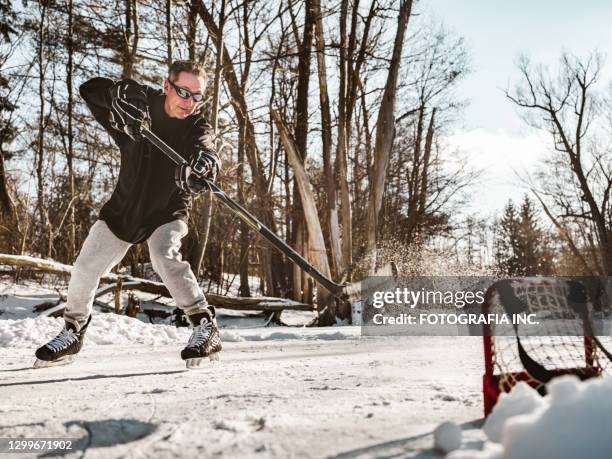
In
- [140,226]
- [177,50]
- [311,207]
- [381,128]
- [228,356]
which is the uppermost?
[177,50]

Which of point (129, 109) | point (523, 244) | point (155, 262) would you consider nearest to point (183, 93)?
point (129, 109)

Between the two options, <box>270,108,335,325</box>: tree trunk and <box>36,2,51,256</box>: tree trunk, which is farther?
<box>36,2,51,256</box>: tree trunk

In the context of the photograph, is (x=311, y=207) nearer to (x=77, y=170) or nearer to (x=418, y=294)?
(x=418, y=294)

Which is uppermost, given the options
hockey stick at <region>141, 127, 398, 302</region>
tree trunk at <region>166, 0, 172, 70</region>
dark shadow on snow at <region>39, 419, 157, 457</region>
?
tree trunk at <region>166, 0, 172, 70</region>

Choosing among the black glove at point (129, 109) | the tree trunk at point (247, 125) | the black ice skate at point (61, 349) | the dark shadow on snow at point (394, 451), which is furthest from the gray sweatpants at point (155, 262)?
the tree trunk at point (247, 125)

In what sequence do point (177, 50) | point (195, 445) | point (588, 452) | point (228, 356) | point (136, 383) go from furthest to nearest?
point (177, 50) < point (228, 356) < point (136, 383) < point (195, 445) < point (588, 452)

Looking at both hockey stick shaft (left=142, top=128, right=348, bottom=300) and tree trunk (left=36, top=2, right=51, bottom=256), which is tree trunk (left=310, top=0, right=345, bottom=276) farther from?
tree trunk (left=36, top=2, right=51, bottom=256)

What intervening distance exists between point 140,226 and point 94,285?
1.69ft

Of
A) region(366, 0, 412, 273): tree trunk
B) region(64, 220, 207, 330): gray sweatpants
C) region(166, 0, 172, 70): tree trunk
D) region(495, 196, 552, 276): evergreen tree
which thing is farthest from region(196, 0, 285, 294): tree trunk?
region(495, 196, 552, 276): evergreen tree

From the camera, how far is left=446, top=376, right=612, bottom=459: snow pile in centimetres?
97

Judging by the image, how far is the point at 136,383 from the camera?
8.38 ft

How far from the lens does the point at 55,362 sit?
126 inches

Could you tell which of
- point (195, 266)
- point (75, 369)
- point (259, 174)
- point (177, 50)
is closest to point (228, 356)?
point (75, 369)

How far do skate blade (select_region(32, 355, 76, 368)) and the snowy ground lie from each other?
0.07 meters
